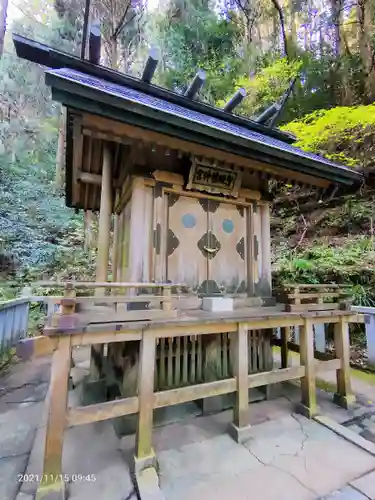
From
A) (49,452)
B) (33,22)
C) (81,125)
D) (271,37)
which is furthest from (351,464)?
(33,22)

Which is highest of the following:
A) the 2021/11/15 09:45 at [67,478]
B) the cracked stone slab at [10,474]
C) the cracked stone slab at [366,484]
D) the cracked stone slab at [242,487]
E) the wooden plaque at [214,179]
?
the wooden plaque at [214,179]


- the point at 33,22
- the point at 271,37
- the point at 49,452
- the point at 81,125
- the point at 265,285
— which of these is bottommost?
the point at 49,452

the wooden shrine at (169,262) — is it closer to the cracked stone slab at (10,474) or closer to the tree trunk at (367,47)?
the cracked stone slab at (10,474)

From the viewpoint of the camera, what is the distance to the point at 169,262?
3.65 meters

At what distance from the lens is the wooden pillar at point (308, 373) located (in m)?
3.26

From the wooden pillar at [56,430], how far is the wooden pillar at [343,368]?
10.8ft

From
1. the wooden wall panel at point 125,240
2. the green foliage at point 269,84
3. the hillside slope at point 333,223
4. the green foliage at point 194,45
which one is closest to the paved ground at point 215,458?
the wooden wall panel at point 125,240

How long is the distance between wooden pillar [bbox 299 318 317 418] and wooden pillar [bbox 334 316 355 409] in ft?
1.65

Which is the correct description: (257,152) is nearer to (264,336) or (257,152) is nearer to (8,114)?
(264,336)

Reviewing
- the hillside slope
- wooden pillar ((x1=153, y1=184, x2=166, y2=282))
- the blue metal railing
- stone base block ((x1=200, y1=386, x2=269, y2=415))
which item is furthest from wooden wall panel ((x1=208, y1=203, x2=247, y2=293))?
the blue metal railing

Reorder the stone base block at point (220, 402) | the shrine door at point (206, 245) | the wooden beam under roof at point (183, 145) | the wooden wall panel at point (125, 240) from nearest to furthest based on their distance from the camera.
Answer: the wooden beam under roof at point (183, 145) → the stone base block at point (220, 402) → the shrine door at point (206, 245) → the wooden wall panel at point (125, 240)

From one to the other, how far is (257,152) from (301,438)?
325 cm

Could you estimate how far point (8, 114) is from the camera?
57.8ft

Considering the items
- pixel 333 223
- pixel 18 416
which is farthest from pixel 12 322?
pixel 333 223
